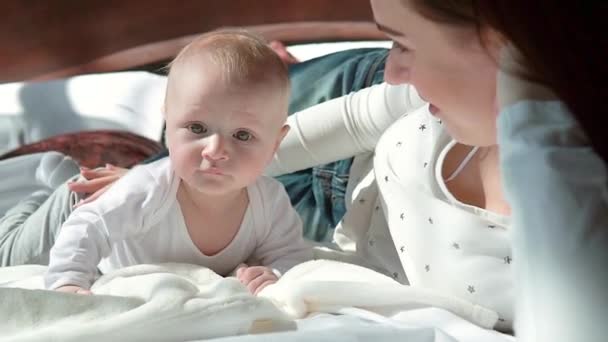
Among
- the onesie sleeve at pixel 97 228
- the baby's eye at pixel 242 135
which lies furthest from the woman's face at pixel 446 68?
the onesie sleeve at pixel 97 228

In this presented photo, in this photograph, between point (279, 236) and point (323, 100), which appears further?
point (323, 100)

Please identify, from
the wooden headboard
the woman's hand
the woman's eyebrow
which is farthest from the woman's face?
the wooden headboard

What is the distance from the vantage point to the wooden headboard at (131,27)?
200 cm

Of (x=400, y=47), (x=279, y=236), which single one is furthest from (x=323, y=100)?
(x=400, y=47)

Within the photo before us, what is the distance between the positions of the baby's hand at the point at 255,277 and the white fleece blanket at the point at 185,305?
23 mm

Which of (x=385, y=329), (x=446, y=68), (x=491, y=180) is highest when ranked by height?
(x=446, y=68)

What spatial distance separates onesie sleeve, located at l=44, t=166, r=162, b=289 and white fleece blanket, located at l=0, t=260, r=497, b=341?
0.03 m

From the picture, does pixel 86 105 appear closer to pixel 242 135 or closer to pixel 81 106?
pixel 81 106

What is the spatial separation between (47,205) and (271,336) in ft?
1.70

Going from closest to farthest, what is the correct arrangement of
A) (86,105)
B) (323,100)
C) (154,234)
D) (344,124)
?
1. (154,234)
2. (344,124)
3. (323,100)
4. (86,105)

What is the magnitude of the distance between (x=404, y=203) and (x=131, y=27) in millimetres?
1134

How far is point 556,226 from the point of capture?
2.05 feet

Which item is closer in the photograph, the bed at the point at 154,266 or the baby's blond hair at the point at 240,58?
the bed at the point at 154,266

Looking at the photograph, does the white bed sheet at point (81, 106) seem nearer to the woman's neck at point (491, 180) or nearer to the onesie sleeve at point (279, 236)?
the onesie sleeve at point (279, 236)
